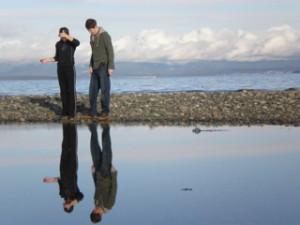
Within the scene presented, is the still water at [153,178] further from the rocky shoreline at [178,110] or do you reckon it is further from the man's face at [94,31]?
the man's face at [94,31]

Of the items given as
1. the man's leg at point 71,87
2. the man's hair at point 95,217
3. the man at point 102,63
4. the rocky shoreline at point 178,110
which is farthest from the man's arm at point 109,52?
the man's hair at point 95,217

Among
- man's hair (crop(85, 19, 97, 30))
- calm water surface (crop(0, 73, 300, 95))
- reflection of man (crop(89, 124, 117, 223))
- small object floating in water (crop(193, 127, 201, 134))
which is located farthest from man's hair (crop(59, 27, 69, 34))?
calm water surface (crop(0, 73, 300, 95))

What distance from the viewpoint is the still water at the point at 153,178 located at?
5273mm

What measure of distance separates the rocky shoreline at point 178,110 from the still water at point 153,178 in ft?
9.12

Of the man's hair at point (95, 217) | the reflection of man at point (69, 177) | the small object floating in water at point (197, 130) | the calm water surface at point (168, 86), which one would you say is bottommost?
the calm water surface at point (168, 86)

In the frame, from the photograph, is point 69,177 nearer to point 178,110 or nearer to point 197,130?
point 197,130

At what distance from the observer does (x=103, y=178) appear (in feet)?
22.6

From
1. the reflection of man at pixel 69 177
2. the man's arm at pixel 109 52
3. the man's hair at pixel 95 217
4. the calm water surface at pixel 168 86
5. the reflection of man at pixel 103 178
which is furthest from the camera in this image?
the calm water surface at pixel 168 86

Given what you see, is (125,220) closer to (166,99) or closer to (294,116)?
(294,116)

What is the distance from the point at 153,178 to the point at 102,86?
7.71 meters

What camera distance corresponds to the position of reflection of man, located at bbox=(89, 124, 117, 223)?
5.49 m

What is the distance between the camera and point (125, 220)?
5.09 m

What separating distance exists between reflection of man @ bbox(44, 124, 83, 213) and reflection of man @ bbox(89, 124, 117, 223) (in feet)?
0.68

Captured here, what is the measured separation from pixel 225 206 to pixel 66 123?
9205 mm
